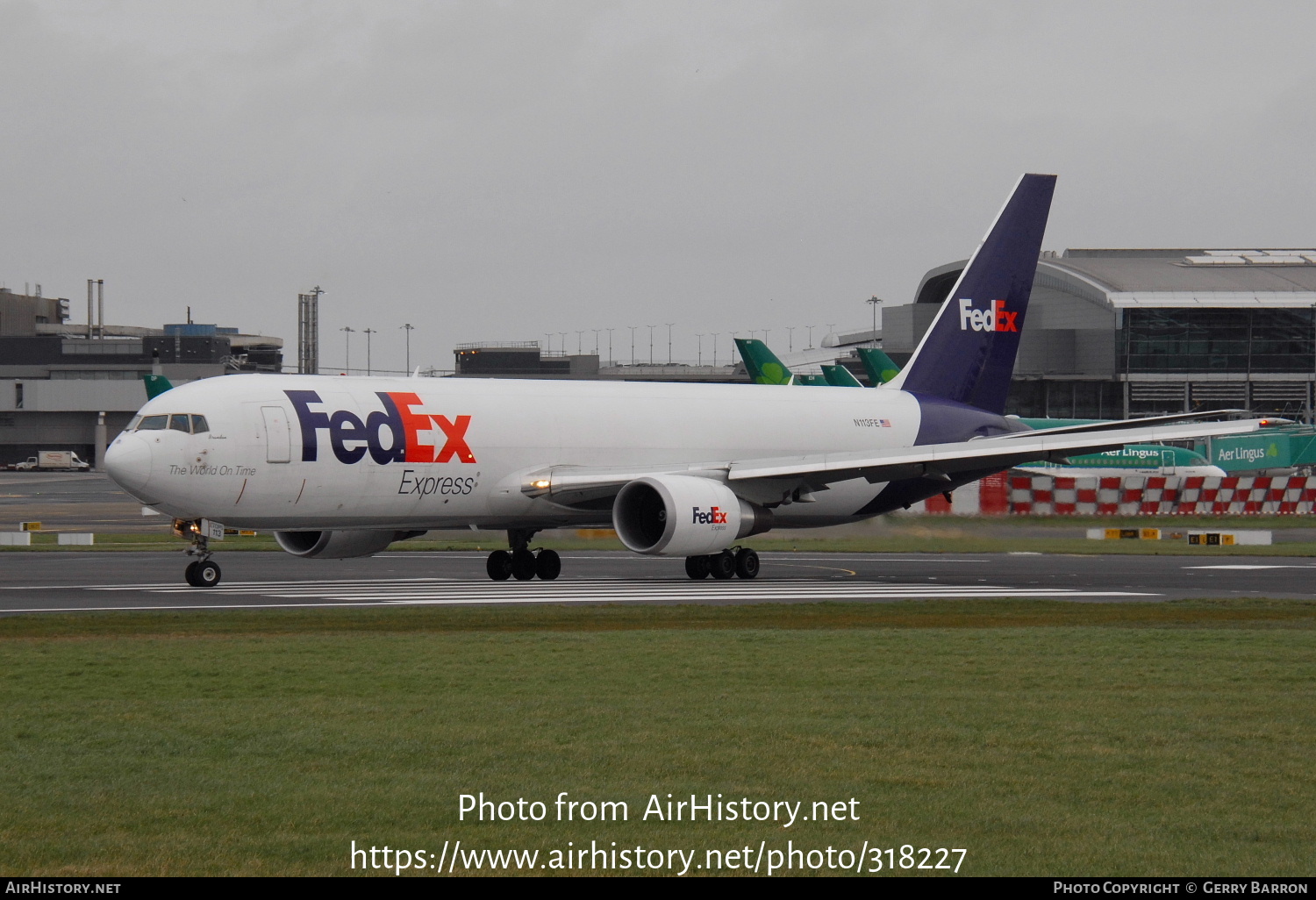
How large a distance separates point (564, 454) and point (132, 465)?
8326 millimetres

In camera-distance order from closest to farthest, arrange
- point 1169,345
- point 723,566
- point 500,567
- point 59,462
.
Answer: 1. point 500,567
2. point 723,566
3. point 1169,345
4. point 59,462

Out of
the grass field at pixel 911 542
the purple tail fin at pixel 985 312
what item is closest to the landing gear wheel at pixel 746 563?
the grass field at pixel 911 542

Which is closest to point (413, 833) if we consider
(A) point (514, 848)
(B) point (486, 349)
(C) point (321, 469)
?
(A) point (514, 848)

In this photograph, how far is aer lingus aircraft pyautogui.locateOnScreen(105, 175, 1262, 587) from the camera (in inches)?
1007

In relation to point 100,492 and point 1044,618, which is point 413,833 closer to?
point 1044,618

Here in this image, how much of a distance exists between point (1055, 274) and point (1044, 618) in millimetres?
84778

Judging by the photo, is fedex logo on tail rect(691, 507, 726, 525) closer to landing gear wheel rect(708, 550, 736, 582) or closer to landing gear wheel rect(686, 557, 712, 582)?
landing gear wheel rect(708, 550, 736, 582)

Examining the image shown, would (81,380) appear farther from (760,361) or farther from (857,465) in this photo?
(857,465)

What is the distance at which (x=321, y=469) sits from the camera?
26109 mm

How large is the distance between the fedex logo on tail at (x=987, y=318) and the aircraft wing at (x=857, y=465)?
5.84 m

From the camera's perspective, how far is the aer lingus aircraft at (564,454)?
25578 millimetres

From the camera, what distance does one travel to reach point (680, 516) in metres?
26.9

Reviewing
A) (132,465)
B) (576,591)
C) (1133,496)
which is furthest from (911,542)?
(132,465)

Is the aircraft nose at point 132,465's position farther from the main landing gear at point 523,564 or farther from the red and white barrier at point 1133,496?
the red and white barrier at point 1133,496
